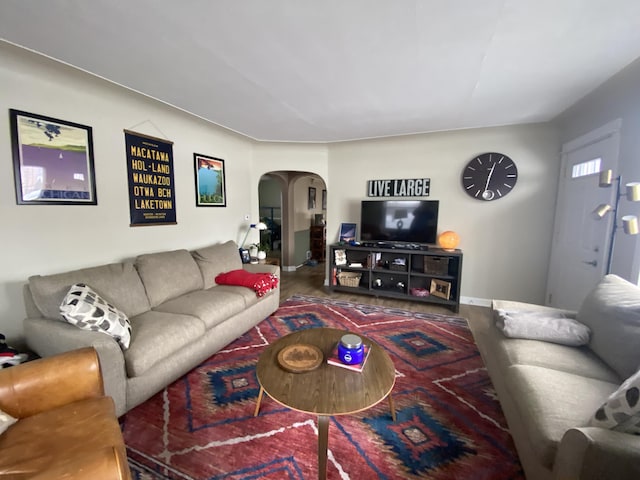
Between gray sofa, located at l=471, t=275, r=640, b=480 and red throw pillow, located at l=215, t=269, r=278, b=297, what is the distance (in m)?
2.12

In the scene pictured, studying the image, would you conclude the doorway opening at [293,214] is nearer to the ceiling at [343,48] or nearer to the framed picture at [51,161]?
the ceiling at [343,48]

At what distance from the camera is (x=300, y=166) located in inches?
175

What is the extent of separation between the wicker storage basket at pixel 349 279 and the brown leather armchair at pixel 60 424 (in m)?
3.20

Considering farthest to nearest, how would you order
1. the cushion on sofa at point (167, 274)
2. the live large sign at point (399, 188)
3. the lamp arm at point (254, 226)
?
the lamp arm at point (254, 226)
the live large sign at point (399, 188)
the cushion on sofa at point (167, 274)

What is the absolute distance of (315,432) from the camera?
1632mm

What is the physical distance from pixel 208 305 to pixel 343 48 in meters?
2.23

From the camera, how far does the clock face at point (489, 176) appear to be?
135 inches

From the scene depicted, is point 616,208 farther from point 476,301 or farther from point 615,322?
point 476,301

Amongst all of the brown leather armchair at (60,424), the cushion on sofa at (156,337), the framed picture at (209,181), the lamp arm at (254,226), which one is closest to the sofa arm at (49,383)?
the brown leather armchair at (60,424)

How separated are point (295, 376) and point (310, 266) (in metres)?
4.74

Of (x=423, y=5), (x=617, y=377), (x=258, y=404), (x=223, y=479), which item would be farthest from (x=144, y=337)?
(x=617, y=377)

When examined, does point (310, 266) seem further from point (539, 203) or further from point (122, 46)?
point (122, 46)

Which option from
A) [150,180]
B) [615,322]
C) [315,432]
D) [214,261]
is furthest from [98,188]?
[615,322]

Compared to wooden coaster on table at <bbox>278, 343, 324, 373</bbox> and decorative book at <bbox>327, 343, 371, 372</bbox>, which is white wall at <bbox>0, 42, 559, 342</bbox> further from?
decorative book at <bbox>327, 343, 371, 372</bbox>
